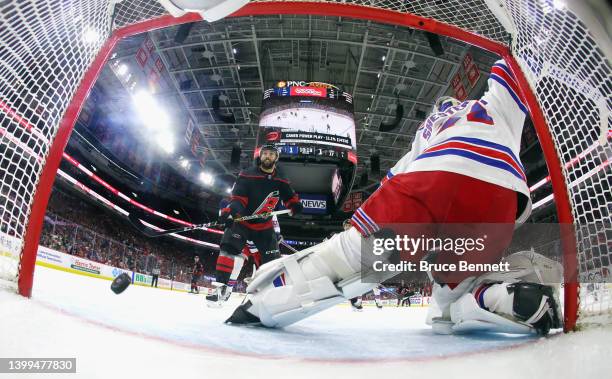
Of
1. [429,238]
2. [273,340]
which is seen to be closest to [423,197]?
[429,238]

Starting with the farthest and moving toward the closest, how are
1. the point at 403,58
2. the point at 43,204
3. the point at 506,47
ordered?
the point at 403,58 < the point at 506,47 < the point at 43,204

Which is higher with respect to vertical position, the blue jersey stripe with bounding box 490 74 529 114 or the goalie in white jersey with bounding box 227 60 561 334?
the blue jersey stripe with bounding box 490 74 529 114

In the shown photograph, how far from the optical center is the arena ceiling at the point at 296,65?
9258 mm

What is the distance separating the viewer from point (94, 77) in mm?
1245

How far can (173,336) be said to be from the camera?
33.4 inches

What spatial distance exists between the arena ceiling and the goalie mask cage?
26.6ft

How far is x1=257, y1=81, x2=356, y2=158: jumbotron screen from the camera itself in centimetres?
712

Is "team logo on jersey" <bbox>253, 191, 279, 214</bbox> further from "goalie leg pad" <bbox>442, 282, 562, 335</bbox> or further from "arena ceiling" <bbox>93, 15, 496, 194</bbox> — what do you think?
"arena ceiling" <bbox>93, 15, 496, 194</bbox>

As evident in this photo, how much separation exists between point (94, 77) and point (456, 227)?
1218 mm

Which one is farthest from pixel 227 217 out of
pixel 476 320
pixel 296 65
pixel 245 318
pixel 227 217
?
pixel 296 65

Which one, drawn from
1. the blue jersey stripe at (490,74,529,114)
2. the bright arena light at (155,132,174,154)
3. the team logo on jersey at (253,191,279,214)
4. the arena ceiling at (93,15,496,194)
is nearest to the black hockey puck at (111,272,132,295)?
the team logo on jersey at (253,191,279,214)

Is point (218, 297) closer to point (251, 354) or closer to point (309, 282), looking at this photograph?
point (309, 282)

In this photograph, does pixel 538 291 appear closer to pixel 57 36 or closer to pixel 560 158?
pixel 560 158

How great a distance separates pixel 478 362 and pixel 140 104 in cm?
1254
